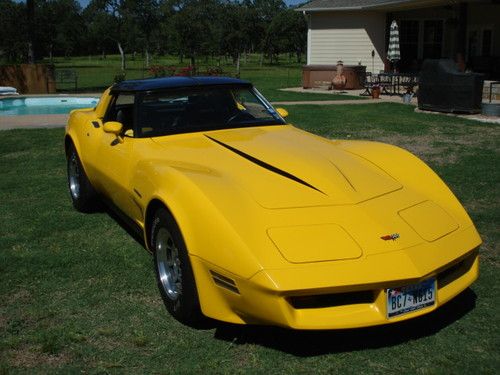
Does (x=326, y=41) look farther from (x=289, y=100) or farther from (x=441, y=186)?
(x=441, y=186)

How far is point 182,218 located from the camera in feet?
10.7

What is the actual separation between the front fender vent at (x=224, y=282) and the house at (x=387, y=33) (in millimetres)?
21317

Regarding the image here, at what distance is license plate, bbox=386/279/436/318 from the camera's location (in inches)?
115

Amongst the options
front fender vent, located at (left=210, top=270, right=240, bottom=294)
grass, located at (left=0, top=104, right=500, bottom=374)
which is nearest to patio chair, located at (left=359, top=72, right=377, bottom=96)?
grass, located at (left=0, top=104, right=500, bottom=374)

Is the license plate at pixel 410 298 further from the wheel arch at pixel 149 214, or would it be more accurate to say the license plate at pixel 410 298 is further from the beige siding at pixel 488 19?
the beige siding at pixel 488 19

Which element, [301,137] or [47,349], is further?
[301,137]

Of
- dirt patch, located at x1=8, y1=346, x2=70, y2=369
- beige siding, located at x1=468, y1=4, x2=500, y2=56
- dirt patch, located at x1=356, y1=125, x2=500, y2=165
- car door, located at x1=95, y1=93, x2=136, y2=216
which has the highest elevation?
beige siding, located at x1=468, y1=4, x2=500, y2=56

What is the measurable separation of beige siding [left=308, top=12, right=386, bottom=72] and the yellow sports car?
75.5 ft

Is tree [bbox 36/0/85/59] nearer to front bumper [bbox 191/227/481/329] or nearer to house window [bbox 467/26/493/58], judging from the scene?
house window [bbox 467/26/493/58]

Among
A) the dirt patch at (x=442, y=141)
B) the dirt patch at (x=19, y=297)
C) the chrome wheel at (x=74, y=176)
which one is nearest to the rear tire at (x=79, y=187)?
the chrome wheel at (x=74, y=176)

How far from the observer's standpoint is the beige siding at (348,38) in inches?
1033

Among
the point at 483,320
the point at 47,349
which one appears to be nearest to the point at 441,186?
the point at 483,320

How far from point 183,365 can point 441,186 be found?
2.08 m

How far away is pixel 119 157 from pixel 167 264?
1.21 metres
